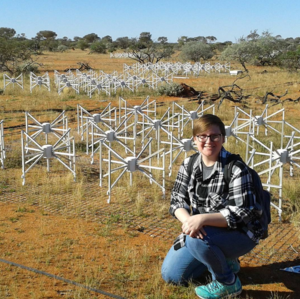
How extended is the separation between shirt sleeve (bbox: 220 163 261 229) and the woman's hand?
0.69 ft

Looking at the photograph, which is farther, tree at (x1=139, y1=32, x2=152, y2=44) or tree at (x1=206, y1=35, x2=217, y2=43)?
tree at (x1=206, y1=35, x2=217, y2=43)

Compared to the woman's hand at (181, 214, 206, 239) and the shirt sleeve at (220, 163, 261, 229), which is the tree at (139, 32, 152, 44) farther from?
the woman's hand at (181, 214, 206, 239)

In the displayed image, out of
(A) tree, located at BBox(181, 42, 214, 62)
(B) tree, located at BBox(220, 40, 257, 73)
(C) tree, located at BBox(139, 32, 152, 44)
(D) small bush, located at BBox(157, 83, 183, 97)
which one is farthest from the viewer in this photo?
(C) tree, located at BBox(139, 32, 152, 44)

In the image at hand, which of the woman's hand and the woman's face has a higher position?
the woman's face

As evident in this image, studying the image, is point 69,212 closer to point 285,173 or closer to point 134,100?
point 285,173

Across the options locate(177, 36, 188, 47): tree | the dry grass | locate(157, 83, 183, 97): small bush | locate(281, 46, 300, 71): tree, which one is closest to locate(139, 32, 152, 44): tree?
locate(177, 36, 188, 47): tree

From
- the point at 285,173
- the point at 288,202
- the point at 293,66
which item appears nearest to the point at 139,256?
the point at 288,202

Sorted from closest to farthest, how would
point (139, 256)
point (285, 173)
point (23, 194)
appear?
point (139, 256) < point (23, 194) < point (285, 173)

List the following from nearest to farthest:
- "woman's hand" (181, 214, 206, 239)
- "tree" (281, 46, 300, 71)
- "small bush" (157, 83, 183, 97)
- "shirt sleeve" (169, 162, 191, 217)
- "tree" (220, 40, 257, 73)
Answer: "woman's hand" (181, 214, 206, 239), "shirt sleeve" (169, 162, 191, 217), "small bush" (157, 83, 183, 97), "tree" (281, 46, 300, 71), "tree" (220, 40, 257, 73)

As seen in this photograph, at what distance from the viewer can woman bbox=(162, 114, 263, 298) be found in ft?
11.0

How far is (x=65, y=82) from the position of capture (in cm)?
2075

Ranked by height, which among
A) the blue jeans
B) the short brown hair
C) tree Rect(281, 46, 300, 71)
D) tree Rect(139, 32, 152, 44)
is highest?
tree Rect(139, 32, 152, 44)

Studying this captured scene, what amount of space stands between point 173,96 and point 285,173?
11954 mm

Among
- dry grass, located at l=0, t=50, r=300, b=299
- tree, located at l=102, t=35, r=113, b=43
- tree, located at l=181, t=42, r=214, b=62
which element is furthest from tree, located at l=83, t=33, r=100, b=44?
dry grass, located at l=0, t=50, r=300, b=299
